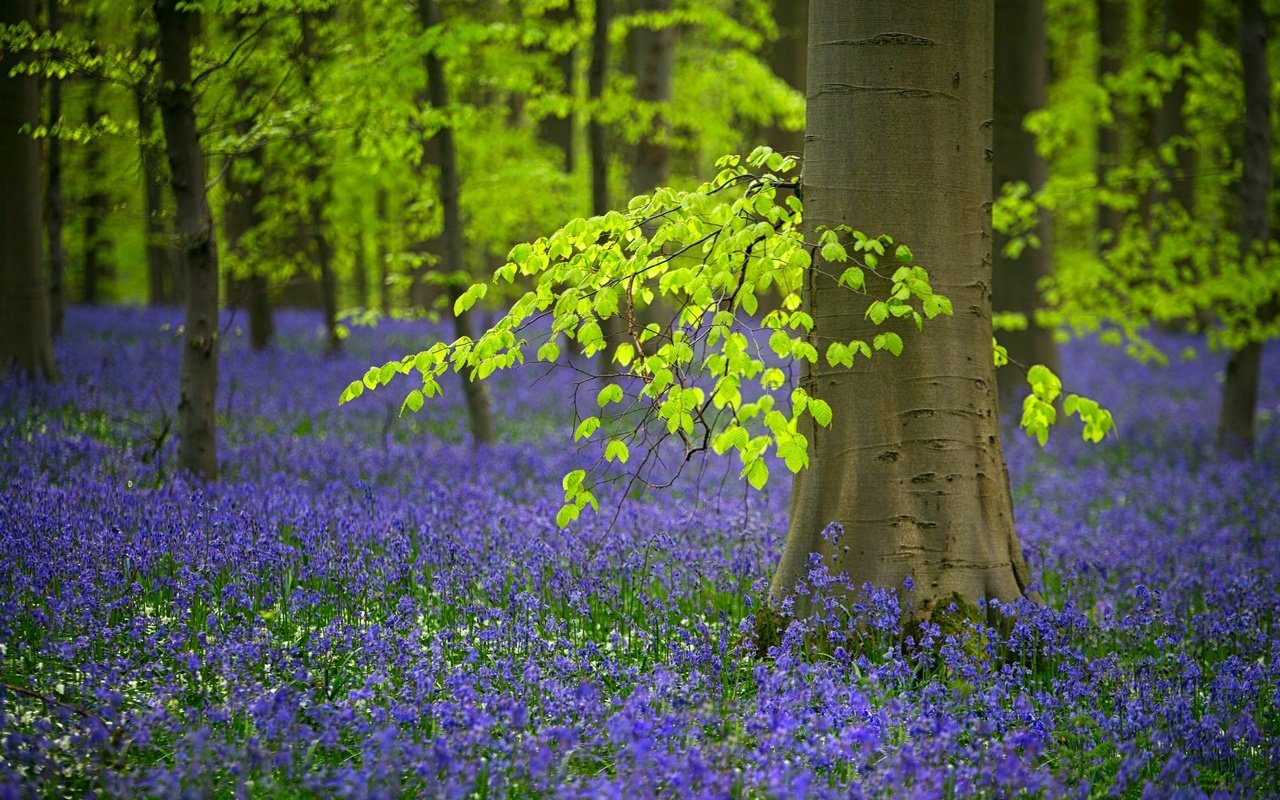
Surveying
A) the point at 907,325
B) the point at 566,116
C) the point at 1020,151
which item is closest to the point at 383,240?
the point at 566,116

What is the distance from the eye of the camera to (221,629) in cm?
396

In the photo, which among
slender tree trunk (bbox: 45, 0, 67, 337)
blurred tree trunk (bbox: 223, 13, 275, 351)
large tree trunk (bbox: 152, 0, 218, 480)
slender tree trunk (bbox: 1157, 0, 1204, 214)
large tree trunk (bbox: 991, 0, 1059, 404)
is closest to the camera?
large tree trunk (bbox: 152, 0, 218, 480)

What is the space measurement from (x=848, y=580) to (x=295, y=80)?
6.27 m

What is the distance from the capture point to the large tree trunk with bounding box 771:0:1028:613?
4434 mm

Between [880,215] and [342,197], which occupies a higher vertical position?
[342,197]

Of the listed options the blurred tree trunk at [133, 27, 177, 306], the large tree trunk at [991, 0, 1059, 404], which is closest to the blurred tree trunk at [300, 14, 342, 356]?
the blurred tree trunk at [133, 27, 177, 306]

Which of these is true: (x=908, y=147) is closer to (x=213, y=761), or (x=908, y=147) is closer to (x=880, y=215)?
(x=880, y=215)

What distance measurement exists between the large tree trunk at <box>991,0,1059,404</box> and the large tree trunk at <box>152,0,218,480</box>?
849cm

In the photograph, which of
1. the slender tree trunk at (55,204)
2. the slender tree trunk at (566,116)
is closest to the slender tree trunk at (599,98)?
the slender tree trunk at (566,116)

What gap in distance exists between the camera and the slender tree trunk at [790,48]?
67.1ft

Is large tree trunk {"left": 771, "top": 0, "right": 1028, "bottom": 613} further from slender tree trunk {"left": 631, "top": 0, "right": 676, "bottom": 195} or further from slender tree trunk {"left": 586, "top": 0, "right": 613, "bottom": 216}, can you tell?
slender tree trunk {"left": 631, "top": 0, "right": 676, "bottom": 195}

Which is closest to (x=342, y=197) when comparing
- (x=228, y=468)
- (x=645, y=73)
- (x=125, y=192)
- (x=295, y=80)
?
(x=645, y=73)

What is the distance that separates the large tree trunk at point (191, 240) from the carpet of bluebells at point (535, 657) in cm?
47

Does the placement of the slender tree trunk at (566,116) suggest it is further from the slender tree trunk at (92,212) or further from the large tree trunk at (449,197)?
the slender tree trunk at (92,212)
